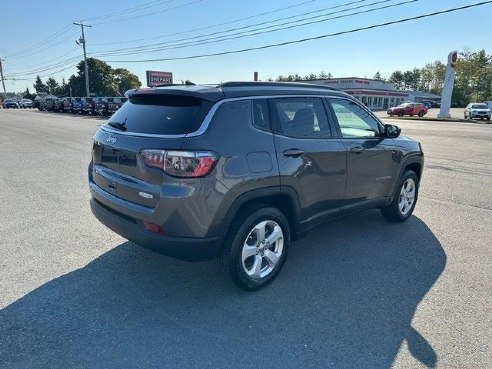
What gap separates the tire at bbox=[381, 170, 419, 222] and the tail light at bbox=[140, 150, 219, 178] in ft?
10.3

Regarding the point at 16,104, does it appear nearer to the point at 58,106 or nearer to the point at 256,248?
the point at 58,106

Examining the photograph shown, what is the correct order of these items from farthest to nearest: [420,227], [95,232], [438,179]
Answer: [438,179] → [420,227] → [95,232]

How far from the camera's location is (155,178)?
9.39 feet

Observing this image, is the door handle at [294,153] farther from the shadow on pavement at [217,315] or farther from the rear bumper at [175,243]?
the shadow on pavement at [217,315]

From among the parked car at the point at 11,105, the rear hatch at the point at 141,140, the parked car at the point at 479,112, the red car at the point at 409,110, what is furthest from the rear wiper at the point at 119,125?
the parked car at the point at 11,105

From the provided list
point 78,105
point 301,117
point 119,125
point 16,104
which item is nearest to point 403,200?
point 301,117

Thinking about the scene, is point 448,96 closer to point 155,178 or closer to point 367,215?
point 367,215

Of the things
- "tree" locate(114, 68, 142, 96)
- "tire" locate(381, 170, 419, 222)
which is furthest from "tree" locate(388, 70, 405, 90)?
"tire" locate(381, 170, 419, 222)

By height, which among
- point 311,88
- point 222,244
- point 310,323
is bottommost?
point 310,323

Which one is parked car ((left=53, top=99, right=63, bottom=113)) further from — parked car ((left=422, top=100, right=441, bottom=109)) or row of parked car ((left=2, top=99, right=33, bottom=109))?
parked car ((left=422, top=100, right=441, bottom=109))

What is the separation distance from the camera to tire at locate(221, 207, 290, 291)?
10.3ft

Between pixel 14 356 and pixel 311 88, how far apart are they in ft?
11.7

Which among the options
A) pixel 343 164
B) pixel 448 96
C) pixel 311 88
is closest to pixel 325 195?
pixel 343 164

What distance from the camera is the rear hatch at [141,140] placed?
289 centimetres
